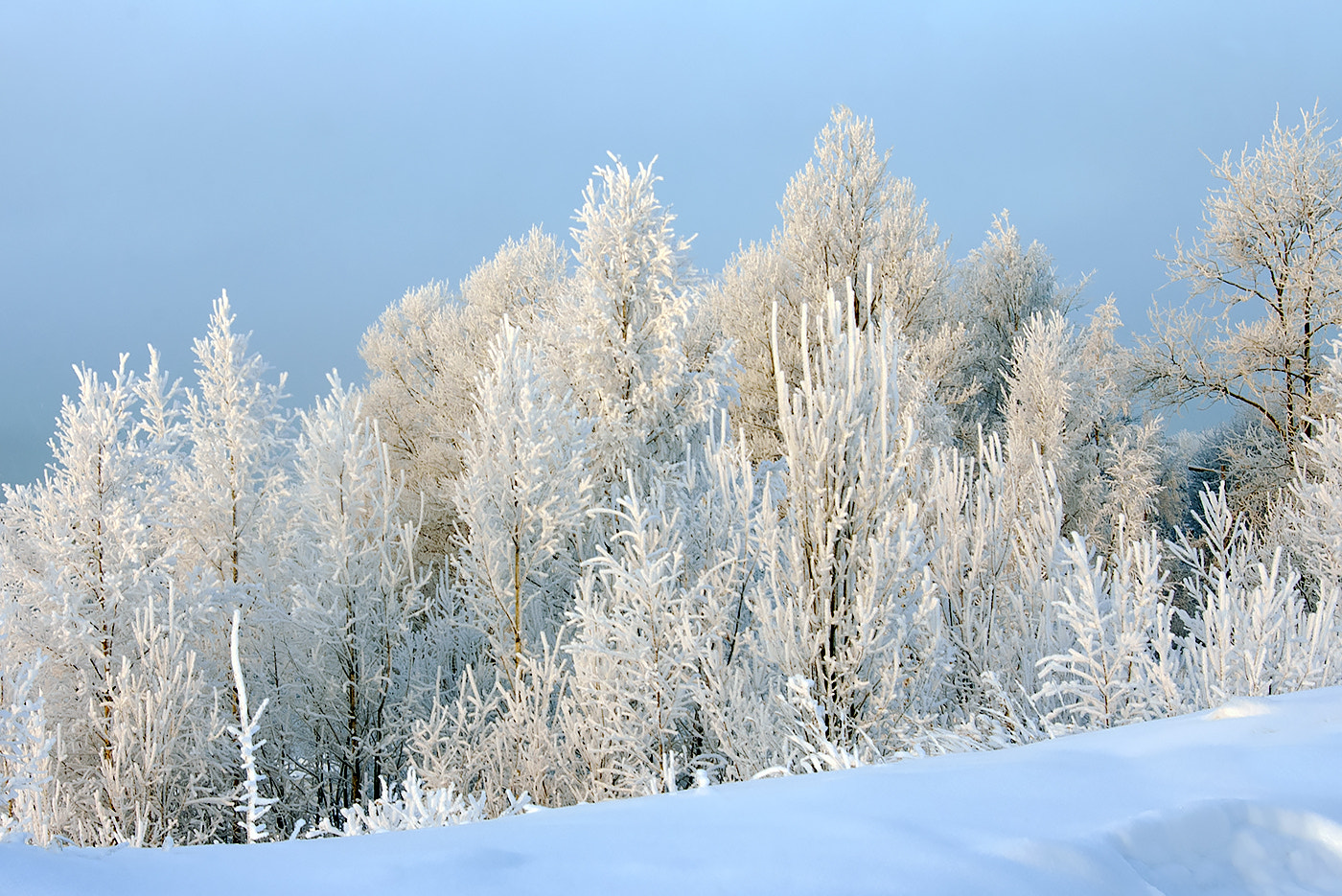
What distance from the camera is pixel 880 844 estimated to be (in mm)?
1380

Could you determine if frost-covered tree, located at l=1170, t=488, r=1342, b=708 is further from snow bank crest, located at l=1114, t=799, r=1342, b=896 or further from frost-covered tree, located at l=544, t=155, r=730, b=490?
frost-covered tree, located at l=544, t=155, r=730, b=490

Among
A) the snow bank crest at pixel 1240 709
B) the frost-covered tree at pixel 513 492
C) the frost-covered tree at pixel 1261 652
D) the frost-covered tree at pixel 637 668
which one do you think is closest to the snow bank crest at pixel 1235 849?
the snow bank crest at pixel 1240 709

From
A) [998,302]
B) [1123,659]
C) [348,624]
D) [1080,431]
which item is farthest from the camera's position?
[998,302]

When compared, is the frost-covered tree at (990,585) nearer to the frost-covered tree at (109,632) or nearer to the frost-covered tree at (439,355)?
the frost-covered tree at (109,632)

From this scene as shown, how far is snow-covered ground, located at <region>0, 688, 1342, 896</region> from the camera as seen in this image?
1.24 m

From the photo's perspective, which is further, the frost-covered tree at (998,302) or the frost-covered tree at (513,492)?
the frost-covered tree at (998,302)

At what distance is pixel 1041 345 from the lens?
587 inches

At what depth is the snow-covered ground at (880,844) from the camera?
4.06 feet

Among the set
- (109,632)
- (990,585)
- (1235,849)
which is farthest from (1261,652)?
(109,632)

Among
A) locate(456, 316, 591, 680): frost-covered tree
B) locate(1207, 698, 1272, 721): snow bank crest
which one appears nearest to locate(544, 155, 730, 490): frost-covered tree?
locate(456, 316, 591, 680): frost-covered tree

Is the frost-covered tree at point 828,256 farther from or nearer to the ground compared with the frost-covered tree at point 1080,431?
farther from the ground

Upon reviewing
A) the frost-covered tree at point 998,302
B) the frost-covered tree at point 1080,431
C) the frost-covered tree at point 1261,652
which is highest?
the frost-covered tree at point 998,302

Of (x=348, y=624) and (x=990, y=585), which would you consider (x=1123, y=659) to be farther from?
(x=348, y=624)

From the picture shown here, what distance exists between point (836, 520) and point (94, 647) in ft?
25.8
